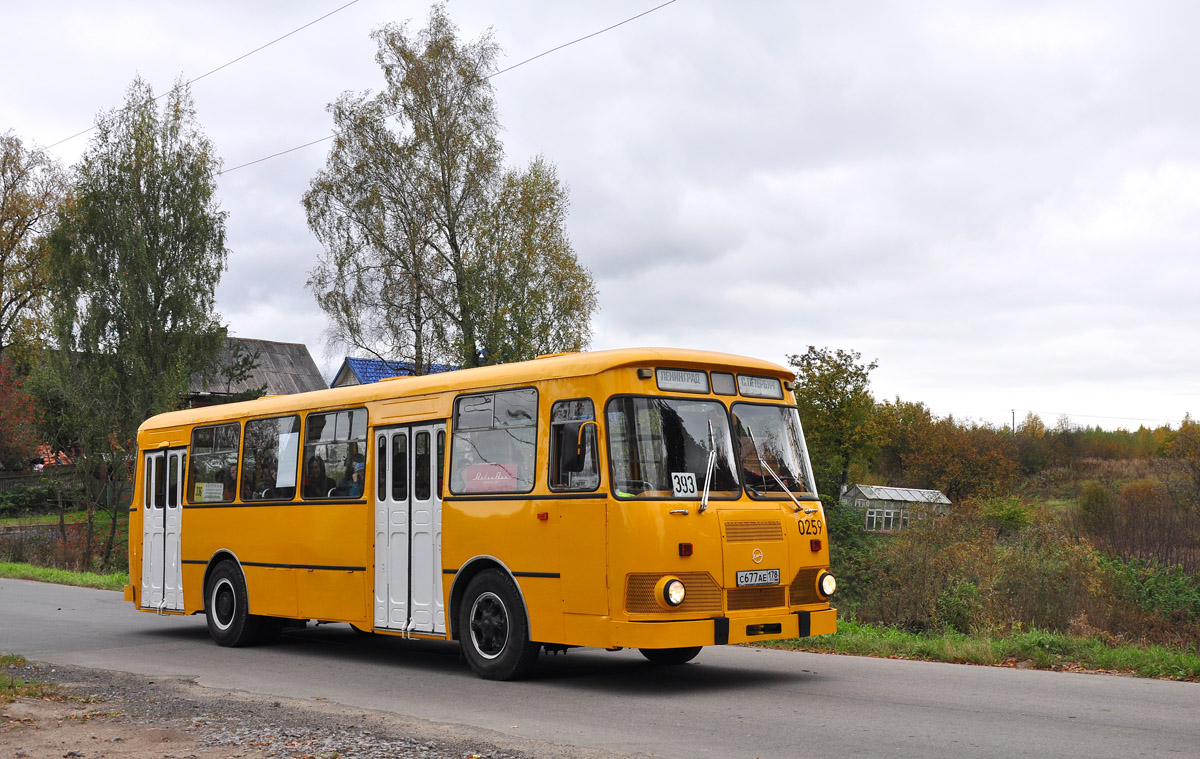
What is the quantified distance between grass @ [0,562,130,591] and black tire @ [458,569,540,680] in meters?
17.2

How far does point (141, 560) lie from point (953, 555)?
466 inches

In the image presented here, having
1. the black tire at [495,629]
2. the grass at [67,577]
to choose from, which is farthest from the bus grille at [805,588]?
the grass at [67,577]

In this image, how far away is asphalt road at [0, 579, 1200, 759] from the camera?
7820 millimetres

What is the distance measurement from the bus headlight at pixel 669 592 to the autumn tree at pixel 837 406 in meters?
47.8

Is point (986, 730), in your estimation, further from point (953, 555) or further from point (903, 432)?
point (903, 432)

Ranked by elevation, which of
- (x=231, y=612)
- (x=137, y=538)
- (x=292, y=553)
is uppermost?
(x=137, y=538)

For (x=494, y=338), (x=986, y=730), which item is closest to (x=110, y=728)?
(x=986, y=730)

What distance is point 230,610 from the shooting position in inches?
587

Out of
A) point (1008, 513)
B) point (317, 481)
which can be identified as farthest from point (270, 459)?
point (1008, 513)

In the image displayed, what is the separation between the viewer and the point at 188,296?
129 ft

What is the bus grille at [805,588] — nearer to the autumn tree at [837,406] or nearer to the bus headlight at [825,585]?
the bus headlight at [825,585]

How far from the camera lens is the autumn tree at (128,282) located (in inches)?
A: 1508

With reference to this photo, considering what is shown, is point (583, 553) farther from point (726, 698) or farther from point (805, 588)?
point (805, 588)

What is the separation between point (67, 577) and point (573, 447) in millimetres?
22255
